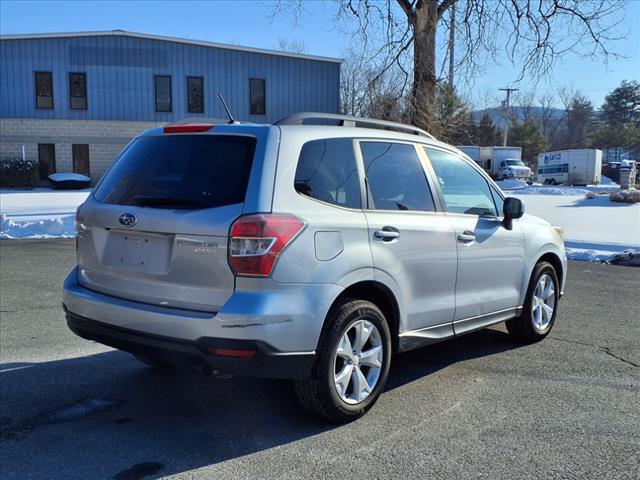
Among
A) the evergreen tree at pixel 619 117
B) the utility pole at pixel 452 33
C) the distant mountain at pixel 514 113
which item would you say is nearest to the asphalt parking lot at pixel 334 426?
the utility pole at pixel 452 33

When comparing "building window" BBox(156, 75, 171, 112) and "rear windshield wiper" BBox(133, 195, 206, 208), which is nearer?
"rear windshield wiper" BBox(133, 195, 206, 208)

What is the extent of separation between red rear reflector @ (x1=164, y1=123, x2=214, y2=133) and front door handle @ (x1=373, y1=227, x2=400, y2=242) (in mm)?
1248

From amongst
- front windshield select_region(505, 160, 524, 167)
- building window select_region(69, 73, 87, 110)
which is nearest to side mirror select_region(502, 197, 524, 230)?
building window select_region(69, 73, 87, 110)

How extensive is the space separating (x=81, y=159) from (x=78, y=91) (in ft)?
11.9

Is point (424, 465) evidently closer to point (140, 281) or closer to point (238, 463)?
point (238, 463)

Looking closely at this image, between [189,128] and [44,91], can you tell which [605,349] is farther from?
[44,91]

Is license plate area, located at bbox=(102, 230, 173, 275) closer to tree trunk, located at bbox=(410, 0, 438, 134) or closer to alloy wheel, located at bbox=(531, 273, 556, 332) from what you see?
alloy wheel, located at bbox=(531, 273, 556, 332)

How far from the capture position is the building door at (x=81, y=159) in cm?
3247

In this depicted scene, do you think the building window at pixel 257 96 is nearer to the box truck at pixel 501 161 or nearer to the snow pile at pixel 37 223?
the snow pile at pixel 37 223

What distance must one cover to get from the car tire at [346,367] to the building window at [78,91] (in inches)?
1246

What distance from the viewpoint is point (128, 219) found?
361 cm

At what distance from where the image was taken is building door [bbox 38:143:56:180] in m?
32.1

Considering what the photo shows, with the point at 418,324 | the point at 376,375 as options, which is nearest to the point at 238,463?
the point at 376,375

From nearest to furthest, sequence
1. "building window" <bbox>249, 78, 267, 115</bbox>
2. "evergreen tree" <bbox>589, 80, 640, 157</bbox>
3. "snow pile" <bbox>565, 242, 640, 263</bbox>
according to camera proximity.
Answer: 1. "snow pile" <bbox>565, 242, 640, 263</bbox>
2. "building window" <bbox>249, 78, 267, 115</bbox>
3. "evergreen tree" <bbox>589, 80, 640, 157</bbox>
